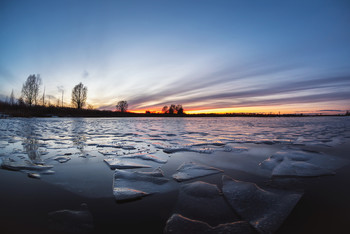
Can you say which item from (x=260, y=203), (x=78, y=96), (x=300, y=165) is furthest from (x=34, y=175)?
(x=78, y=96)

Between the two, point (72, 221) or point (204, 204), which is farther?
point (204, 204)

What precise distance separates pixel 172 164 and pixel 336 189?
2.18 m

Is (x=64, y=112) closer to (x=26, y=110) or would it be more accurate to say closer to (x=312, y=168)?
(x=26, y=110)

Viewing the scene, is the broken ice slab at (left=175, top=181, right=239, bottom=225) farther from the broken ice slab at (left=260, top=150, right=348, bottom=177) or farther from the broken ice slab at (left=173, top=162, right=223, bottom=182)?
the broken ice slab at (left=260, top=150, right=348, bottom=177)

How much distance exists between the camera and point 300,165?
8.95ft

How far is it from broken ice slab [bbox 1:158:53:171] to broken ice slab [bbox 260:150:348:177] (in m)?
3.55

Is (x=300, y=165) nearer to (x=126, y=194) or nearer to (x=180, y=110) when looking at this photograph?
(x=126, y=194)

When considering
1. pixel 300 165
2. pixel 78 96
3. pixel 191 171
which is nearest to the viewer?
pixel 191 171

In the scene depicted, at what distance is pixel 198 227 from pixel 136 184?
1.03 metres

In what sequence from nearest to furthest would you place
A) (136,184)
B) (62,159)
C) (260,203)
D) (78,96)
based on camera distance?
1. (260,203)
2. (136,184)
3. (62,159)
4. (78,96)

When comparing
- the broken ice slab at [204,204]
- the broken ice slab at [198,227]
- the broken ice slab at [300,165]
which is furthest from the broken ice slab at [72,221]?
the broken ice slab at [300,165]

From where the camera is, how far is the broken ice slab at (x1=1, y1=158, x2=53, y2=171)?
2389 mm

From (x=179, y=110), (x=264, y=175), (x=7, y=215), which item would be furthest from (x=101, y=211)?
(x=179, y=110)

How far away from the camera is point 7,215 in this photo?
128cm
